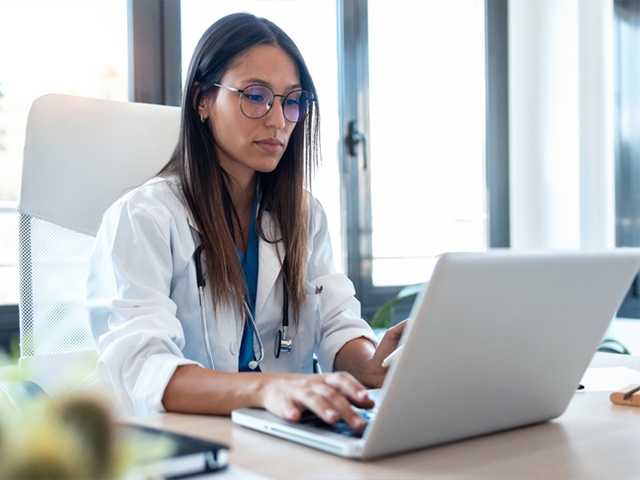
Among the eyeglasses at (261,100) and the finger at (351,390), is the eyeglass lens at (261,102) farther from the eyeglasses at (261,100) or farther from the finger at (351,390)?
the finger at (351,390)

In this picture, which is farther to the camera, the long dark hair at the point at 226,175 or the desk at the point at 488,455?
the long dark hair at the point at 226,175

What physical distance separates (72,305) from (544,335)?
3.02ft

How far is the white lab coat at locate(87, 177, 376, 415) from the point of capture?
105cm

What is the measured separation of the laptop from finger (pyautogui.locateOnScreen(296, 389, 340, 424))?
0.01 metres

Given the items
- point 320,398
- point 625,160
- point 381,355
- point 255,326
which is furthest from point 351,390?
point 625,160

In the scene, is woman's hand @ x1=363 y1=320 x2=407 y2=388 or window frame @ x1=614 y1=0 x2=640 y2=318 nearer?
woman's hand @ x1=363 y1=320 x2=407 y2=388

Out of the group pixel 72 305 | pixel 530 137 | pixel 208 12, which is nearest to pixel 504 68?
pixel 530 137

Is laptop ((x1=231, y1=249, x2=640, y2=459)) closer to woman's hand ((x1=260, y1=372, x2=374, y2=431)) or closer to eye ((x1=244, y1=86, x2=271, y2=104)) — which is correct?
woman's hand ((x1=260, y1=372, x2=374, y2=431))

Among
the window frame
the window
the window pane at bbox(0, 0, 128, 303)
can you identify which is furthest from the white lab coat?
the window frame

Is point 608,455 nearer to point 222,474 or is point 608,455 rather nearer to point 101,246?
point 222,474

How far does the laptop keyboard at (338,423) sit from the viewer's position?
2.38ft

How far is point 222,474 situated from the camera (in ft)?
1.81

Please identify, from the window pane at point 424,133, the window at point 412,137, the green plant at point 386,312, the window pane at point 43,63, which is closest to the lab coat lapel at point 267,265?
the window pane at point 43,63

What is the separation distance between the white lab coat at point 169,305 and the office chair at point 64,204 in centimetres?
10
